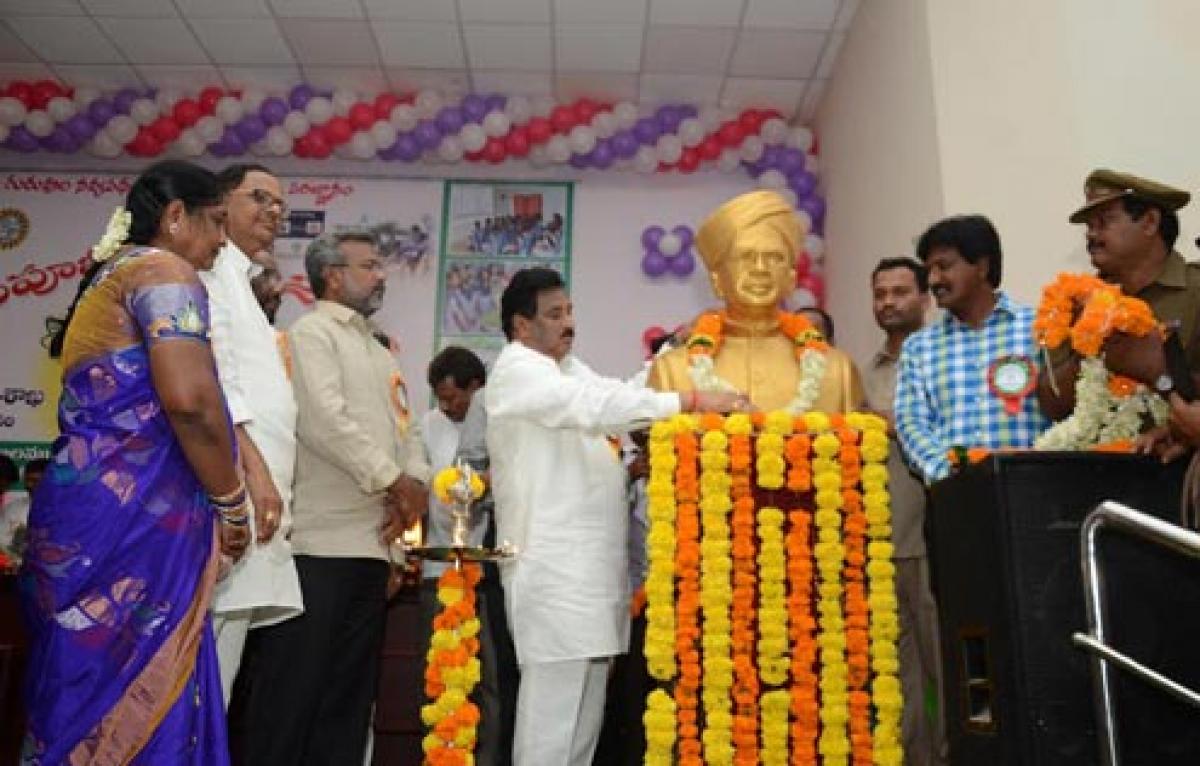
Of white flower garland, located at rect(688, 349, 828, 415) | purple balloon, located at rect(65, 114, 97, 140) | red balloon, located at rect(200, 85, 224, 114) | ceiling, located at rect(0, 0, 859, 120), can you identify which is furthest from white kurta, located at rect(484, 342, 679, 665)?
purple balloon, located at rect(65, 114, 97, 140)

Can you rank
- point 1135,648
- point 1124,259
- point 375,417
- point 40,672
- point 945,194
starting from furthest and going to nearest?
point 945,194
point 375,417
point 1124,259
point 1135,648
point 40,672

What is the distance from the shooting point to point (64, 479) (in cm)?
210

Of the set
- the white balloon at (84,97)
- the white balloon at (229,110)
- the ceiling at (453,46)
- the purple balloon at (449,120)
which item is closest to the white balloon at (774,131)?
the ceiling at (453,46)

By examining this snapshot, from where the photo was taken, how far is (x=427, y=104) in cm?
679

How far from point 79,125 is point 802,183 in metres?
4.72

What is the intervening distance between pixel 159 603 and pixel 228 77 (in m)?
5.60

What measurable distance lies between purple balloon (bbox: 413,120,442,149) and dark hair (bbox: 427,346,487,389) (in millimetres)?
2359

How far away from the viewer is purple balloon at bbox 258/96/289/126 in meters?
6.76

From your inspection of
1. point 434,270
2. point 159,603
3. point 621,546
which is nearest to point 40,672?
point 159,603

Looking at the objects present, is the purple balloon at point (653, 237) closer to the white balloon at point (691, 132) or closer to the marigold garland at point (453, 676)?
the white balloon at point (691, 132)

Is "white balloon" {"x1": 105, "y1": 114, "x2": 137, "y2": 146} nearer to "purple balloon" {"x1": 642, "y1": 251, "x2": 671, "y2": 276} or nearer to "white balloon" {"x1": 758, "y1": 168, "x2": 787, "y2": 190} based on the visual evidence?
"purple balloon" {"x1": 642, "y1": 251, "x2": 671, "y2": 276}

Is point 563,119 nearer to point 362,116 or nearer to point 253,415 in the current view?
point 362,116

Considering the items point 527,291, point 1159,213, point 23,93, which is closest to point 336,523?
point 527,291

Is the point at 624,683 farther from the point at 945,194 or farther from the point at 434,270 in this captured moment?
the point at 434,270
